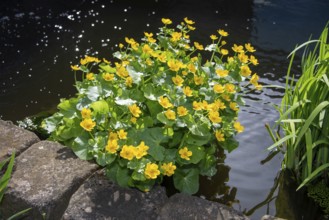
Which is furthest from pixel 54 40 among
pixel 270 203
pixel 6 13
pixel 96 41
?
pixel 270 203

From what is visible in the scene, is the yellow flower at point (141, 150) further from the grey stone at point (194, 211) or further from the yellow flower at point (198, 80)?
the yellow flower at point (198, 80)

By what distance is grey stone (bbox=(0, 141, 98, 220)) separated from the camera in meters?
2.23

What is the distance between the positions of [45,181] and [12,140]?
464 mm

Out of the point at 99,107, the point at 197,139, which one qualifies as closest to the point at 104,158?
the point at 99,107

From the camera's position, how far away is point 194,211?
225 centimetres

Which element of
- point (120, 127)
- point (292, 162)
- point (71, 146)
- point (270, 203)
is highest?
point (120, 127)

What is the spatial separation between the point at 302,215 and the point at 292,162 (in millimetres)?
366

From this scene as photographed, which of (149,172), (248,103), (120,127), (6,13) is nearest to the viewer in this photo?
(149,172)

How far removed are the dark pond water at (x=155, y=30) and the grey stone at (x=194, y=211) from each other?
0.59 metres

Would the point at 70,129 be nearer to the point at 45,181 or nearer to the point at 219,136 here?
the point at 45,181

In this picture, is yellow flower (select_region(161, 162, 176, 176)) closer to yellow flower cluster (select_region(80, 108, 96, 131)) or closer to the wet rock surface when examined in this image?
the wet rock surface

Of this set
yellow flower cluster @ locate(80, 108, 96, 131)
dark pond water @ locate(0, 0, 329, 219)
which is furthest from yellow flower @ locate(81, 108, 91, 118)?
dark pond water @ locate(0, 0, 329, 219)

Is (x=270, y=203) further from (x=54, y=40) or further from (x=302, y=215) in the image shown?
(x=54, y=40)

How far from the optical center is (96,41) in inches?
197
